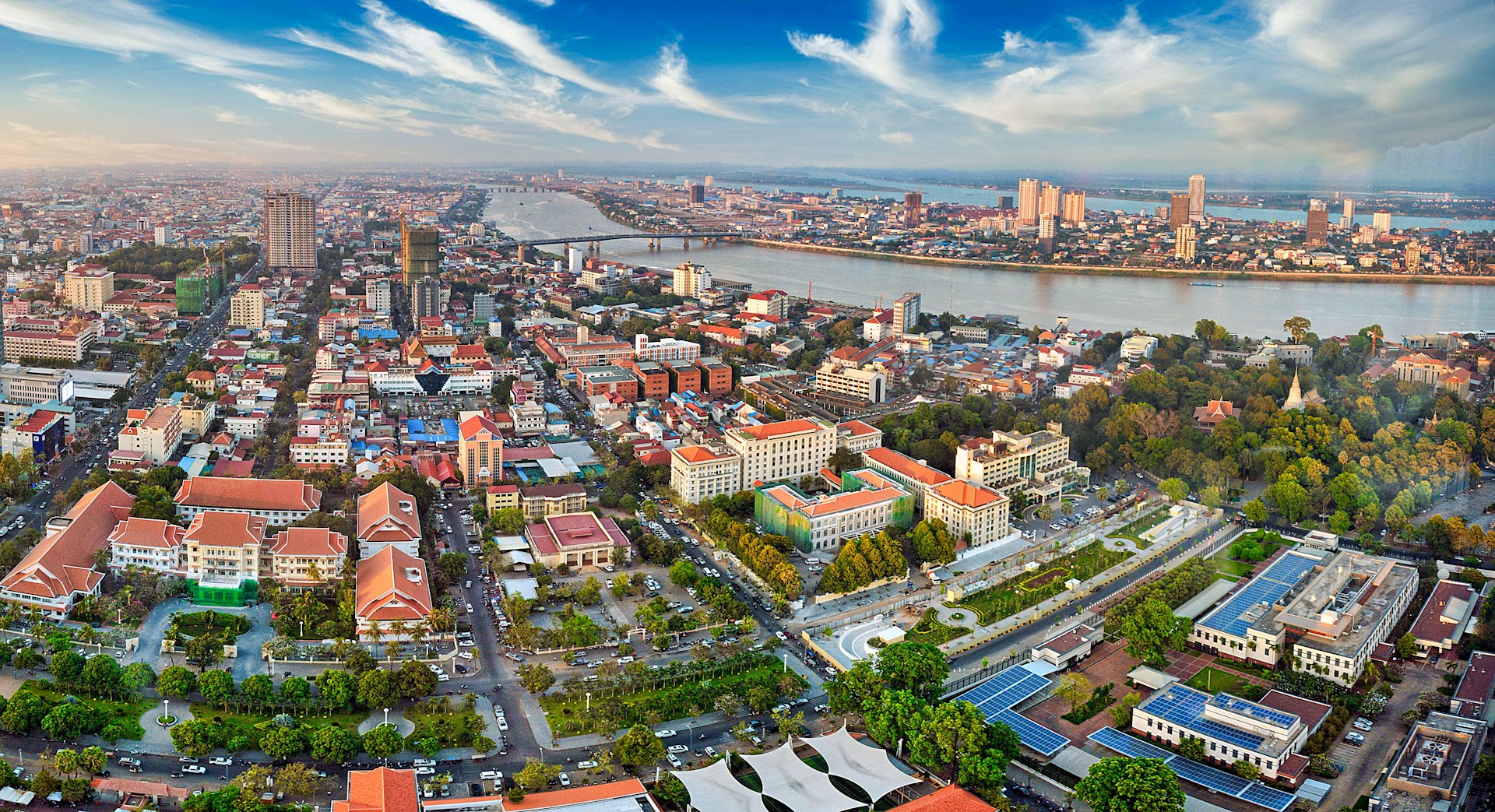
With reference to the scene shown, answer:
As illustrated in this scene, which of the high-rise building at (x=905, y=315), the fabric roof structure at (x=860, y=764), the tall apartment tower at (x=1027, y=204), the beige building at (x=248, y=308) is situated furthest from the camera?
the tall apartment tower at (x=1027, y=204)

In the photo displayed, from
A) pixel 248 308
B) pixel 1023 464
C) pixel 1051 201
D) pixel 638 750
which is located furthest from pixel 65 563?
pixel 1051 201

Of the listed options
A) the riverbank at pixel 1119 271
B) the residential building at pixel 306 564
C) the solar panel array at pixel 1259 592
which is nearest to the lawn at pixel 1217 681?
the solar panel array at pixel 1259 592

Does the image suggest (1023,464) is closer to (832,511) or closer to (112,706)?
(832,511)

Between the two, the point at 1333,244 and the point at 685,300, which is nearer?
the point at 1333,244

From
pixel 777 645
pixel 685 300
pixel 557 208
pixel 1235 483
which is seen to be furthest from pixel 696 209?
pixel 777 645

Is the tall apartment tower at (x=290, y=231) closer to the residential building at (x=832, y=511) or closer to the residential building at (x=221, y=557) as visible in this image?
the residential building at (x=221, y=557)

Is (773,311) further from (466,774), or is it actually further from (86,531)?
(466,774)
